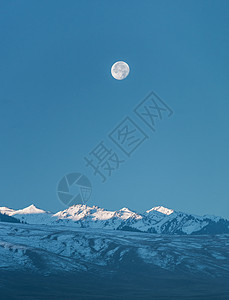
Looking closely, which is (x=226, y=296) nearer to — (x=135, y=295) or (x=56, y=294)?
(x=135, y=295)

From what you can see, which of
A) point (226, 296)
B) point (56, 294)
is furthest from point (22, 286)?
point (226, 296)

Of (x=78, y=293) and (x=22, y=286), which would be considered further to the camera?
(x=22, y=286)

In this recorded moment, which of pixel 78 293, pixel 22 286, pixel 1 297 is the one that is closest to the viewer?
pixel 1 297

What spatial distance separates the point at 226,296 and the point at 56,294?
223ft

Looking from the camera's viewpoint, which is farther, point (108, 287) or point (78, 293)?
point (108, 287)

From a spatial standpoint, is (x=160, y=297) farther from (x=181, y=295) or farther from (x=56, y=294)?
(x=56, y=294)

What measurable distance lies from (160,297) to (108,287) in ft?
135

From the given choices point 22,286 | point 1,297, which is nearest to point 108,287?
point 22,286

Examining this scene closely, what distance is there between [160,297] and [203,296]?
17322 millimetres

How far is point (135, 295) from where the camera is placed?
169250mm

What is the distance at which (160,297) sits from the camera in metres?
163

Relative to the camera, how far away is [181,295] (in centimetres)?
16962

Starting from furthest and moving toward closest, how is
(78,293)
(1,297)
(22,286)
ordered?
(22,286)
(78,293)
(1,297)

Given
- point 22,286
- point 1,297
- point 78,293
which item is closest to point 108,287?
point 78,293
